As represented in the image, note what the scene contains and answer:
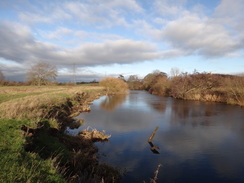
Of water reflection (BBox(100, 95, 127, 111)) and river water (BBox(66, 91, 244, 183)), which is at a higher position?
river water (BBox(66, 91, 244, 183))

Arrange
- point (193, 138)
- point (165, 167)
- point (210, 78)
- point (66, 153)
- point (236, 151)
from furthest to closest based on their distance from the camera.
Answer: point (210, 78) → point (193, 138) → point (236, 151) → point (165, 167) → point (66, 153)

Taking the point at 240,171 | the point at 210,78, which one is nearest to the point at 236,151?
the point at 240,171

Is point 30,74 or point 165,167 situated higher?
point 30,74

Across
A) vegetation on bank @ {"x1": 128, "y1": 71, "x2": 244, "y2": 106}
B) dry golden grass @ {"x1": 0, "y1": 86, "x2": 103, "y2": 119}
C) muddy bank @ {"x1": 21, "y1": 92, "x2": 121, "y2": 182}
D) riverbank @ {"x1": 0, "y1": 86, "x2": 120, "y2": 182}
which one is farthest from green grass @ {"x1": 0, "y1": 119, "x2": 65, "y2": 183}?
vegetation on bank @ {"x1": 128, "y1": 71, "x2": 244, "y2": 106}

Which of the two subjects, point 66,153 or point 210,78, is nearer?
point 66,153

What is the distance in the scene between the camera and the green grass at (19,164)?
4141 mm

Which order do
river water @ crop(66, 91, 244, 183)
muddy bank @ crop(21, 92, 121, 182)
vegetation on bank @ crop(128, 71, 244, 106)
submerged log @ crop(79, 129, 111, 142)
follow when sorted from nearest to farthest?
muddy bank @ crop(21, 92, 121, 182)
river water @ crop(66, 91, 244, 183)
submerged log @ crop(79, 129, 111, 142)
vegetation on bank @ crop(128, 71, 244, 106)

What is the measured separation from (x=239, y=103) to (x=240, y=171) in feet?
70.3

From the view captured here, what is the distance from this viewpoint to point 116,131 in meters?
13.3

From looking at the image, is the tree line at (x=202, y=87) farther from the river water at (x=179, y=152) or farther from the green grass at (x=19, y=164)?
the green grass at (x=19, y=164)

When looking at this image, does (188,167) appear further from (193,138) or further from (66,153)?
(66,153)

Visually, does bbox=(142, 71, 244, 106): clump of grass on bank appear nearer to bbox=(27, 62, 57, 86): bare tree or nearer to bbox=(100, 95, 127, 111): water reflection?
bbox=(100, 95, 127, 111): water reflection

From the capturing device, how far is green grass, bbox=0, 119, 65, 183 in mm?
4141

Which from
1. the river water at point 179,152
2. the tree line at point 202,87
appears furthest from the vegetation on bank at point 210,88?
the river water at point 179,152
